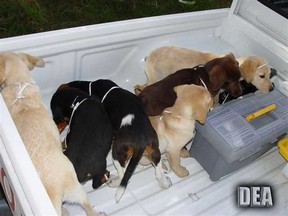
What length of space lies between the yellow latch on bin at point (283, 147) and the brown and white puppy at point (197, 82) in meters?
0.49

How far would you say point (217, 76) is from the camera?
3.16 meters

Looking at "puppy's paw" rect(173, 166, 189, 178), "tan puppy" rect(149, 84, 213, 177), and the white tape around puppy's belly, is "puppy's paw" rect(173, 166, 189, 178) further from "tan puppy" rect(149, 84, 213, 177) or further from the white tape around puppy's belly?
the white tape around puppy's belly

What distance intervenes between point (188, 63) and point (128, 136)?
1001 mm

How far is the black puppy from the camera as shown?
2.61 metres

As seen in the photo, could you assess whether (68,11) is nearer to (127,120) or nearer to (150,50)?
(150,50)

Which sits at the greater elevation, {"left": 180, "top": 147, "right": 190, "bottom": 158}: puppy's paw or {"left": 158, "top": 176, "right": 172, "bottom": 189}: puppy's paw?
{"left": 158, "top": 176, "right": 172, "bottom": 189}: puppy's paw

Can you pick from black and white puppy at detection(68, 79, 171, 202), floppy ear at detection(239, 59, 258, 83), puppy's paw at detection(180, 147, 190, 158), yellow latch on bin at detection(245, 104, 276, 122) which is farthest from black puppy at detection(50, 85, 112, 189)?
floppy ear at detection(239, 59, 258, 83)

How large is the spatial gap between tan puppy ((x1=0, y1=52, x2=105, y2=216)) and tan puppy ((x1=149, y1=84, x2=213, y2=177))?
73cm

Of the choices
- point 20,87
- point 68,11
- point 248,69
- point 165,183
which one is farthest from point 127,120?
point 68,11

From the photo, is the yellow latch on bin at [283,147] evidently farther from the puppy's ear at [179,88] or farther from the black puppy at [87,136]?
the black puppy at [87,136]

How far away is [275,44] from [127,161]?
5.20 feet

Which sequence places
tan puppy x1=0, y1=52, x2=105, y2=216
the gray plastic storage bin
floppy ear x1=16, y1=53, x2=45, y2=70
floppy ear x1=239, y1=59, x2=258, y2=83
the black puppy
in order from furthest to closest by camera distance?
floppy ear x1=239, y1=59, x2=258, y2=83
the gray plastic storage bin
floppy ear x1=16, y1=53, x2=45, y2=70
the black puppy
tan puppy x1=0, y1=52, x2=105, y2=216

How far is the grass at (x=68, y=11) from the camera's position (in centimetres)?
504

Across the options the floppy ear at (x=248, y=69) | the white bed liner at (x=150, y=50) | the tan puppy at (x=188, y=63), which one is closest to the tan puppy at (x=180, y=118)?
the white bed liner at (x=150, y=50)
